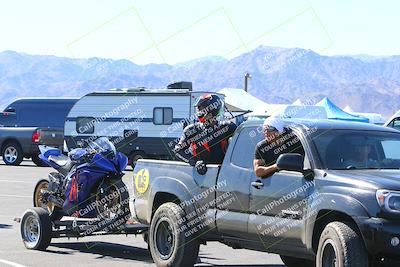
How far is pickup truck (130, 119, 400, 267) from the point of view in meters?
7.63

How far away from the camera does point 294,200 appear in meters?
8.38

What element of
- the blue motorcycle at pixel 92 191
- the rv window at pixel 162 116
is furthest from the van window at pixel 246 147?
the rv window at pixel 162 116

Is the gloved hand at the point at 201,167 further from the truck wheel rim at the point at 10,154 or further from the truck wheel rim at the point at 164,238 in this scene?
the truck wheel rim at the point at 10,154

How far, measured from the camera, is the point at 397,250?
745cm

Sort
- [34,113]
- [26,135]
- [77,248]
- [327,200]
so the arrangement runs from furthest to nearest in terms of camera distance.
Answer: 1. [34,113]
2. [26,135]
3. [77,248]
4. [327,200]

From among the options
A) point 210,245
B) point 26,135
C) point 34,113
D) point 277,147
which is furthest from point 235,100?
point 277,147

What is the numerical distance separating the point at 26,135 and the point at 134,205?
19.9 m

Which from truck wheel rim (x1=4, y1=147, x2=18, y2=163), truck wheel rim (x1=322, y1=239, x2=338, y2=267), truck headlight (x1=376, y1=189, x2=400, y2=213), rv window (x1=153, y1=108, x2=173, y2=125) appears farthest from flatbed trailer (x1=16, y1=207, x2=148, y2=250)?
truck wheel rim (x1=4, y1=147, x2=18, y2=163)

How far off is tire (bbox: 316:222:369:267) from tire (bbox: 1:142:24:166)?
76.7 ft

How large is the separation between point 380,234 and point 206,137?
3.12m

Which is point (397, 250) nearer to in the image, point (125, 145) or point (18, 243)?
point (18, 243)

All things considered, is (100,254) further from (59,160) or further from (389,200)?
(389,200)

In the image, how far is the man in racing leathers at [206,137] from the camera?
33.0 feet

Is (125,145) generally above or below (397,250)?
above
